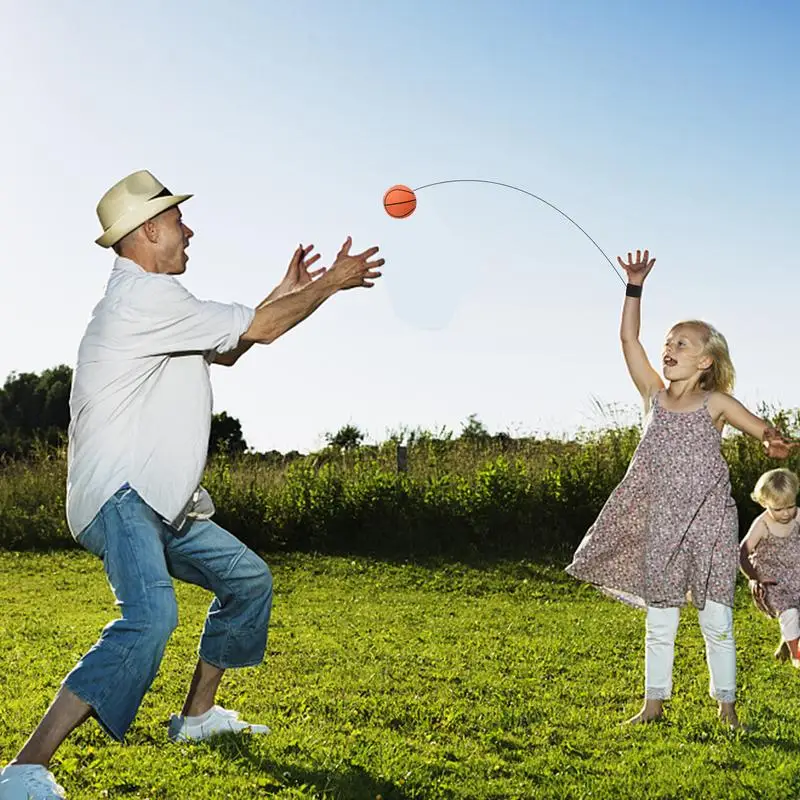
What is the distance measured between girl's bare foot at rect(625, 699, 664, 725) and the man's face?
117 inches

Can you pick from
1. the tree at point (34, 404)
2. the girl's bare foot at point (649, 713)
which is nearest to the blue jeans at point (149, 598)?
the girl's bare foot at point (649, 713)

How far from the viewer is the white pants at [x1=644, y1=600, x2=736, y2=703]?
5.17 meters

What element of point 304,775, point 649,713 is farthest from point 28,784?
point 649,713

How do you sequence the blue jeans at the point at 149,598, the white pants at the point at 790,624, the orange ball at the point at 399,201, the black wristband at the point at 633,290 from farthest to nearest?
the white pants at the point at 790,624
the orange ball at the point at 399,201
the black wristband at the point at 633,290
the blue jeans at the point at 149,598

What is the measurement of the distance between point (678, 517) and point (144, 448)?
8.64ft

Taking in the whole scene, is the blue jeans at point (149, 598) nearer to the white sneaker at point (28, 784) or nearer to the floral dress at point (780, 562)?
the white sneaker at point (28, 784)

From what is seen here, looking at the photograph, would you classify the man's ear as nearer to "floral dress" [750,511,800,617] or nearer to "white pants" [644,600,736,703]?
"white pants" [644,600,736,703]

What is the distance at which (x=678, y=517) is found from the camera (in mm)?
5258

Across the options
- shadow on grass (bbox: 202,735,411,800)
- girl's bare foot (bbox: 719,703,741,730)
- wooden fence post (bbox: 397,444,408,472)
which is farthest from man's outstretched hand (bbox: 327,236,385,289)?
wooden fence post (bbox: 397,444,408,472)

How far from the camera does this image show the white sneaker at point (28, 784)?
3568 mm

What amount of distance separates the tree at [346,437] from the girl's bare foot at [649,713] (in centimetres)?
1091

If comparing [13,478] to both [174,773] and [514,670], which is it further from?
[174,773]

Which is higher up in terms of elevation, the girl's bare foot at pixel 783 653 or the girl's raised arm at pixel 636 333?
the girl's raised arm at pixel 636 333

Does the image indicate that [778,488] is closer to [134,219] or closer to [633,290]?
[633,290]
